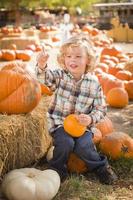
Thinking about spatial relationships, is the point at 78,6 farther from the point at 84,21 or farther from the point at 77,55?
the point at 77,55

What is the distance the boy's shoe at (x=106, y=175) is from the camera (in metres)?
3.74

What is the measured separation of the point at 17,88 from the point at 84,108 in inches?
23.8

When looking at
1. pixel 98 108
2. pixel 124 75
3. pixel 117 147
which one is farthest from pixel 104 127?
pixel 124 75

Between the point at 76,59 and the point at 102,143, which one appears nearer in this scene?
the point at 76,59

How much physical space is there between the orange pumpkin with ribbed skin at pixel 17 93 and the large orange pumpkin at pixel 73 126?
1.42 feet

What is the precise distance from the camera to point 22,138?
12.1 ft

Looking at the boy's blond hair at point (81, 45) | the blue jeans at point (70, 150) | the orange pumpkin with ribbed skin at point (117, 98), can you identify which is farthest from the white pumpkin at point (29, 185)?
the orange pumpkin with ribbed skin at point (117, 98)

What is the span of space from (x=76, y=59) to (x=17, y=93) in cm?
60

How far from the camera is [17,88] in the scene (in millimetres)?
3838

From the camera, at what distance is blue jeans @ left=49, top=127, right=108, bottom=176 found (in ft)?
12.0

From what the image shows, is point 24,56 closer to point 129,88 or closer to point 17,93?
point 129,88

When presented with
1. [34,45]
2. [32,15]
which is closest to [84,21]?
[32,15]

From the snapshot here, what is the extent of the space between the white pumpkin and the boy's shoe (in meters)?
0.49

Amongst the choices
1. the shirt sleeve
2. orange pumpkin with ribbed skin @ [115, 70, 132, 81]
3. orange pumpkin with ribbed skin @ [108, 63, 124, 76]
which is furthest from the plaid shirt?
orange pumpkin with ribbed skin @ [108, 63, 124, 76]
